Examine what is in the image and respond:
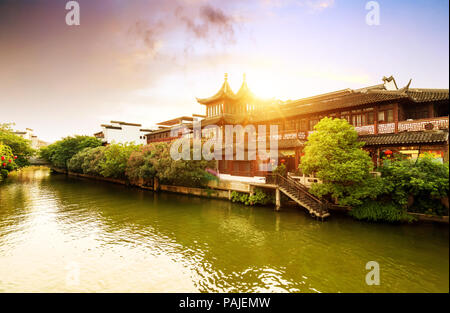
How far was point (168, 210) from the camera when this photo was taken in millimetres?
20656

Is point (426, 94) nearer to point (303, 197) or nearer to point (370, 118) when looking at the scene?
point (370, 118)

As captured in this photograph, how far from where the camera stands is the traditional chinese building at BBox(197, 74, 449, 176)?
1664cm

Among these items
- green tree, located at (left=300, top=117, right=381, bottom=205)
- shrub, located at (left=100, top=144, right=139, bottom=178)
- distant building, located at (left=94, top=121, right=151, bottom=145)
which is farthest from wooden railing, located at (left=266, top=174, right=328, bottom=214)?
distant building, located at (left=94, top=121, right=151, bottom=145)

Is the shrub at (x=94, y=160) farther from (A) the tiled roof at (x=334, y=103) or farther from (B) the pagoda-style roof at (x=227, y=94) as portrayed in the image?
(A) the tiled roof at (x=334, y=103)

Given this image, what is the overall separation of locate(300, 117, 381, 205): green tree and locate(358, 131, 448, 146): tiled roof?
10.7 feet

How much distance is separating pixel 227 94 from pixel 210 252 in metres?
23.6

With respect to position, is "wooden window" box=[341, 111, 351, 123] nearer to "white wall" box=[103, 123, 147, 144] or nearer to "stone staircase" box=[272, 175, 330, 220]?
"stone staircase" box=[272, 175, 330, 220]

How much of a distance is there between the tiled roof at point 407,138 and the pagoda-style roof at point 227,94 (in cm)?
1732

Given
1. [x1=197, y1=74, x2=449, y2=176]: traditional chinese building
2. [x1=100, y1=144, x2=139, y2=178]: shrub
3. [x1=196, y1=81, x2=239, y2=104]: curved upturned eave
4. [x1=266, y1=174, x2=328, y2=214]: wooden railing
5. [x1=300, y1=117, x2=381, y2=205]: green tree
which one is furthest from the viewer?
[x1=100, y1=144, x2=139, y2=178]: shrub

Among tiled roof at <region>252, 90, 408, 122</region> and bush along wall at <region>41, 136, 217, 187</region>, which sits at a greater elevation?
tiled roof at <region>252, 90, 408, 122</region>

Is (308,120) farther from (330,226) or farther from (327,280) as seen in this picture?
(327,280)
